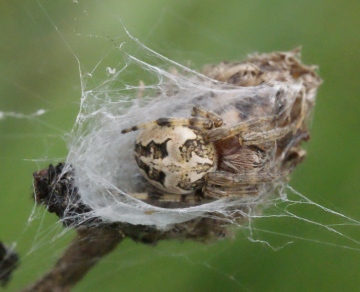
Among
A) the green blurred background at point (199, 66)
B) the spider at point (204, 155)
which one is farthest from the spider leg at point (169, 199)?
the green blurred background at point (199, 66)

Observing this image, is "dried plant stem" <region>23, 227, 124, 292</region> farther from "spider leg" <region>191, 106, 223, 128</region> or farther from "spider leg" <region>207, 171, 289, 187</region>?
"spider leg" <region>191, 106, 223, 128</region>

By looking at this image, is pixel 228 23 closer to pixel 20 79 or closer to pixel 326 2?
pixel 326 2

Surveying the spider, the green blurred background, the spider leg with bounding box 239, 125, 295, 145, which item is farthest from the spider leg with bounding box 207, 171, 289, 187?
the green blurred background

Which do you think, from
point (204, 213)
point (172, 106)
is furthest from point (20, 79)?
point (204, 213)

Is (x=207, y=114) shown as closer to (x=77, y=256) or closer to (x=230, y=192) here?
(x=230, y=192)

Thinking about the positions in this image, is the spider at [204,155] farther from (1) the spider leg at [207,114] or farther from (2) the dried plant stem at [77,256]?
(2) the dried plant stem at [77,256]

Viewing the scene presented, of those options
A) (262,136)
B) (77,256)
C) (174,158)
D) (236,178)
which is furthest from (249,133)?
(77,256)
